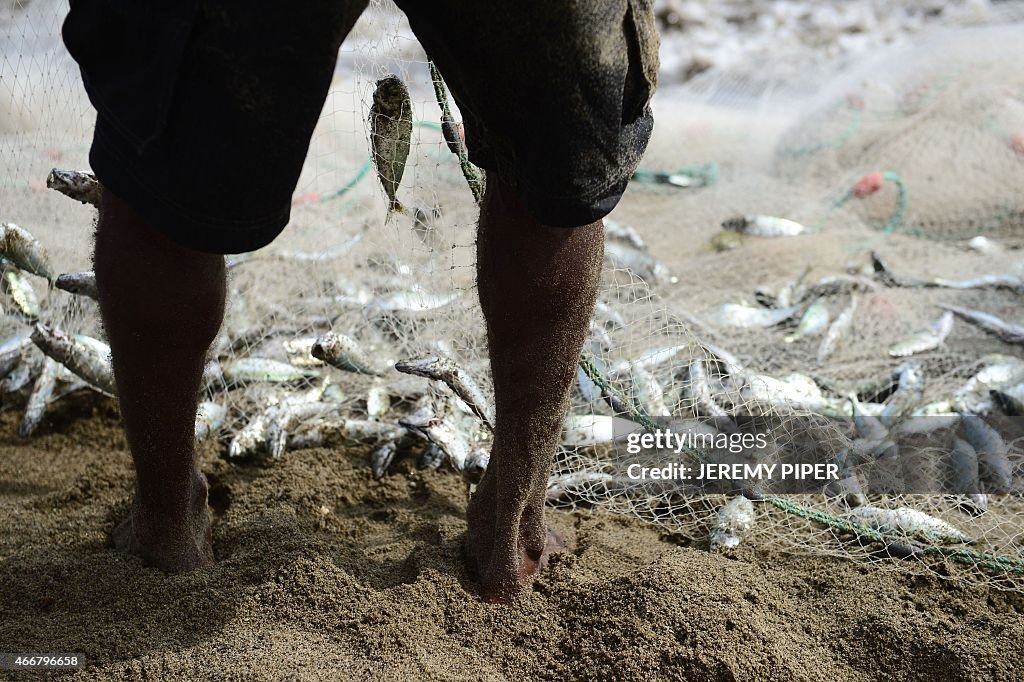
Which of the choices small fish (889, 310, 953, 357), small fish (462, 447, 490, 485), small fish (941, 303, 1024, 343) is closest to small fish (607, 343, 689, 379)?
small fish (462, 447, 490, 485)

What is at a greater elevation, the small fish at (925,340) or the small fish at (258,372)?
the small fish at (258,372)

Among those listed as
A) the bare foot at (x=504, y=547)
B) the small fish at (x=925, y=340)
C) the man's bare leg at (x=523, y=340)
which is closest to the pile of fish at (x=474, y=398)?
the small fish at (x=925, y=340)

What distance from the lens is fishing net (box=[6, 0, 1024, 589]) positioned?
94.5 inches

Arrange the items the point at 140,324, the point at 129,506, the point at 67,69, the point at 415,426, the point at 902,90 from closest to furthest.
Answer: the point at 140,324 → the point at 129,506 → the point at 415,426 → the point at 67,69 → the point at 902,90

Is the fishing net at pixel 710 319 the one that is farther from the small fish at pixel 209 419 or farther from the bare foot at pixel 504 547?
the bare foot at pixel 504 547

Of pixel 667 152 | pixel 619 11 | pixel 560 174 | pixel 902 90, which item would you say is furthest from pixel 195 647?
pixel 902 90

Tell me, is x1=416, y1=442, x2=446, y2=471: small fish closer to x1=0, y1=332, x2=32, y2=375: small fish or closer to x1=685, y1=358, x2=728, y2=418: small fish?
x1=685, y1=358, x2=728, y2=418: small fish

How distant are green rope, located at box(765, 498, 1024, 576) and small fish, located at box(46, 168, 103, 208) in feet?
5.86

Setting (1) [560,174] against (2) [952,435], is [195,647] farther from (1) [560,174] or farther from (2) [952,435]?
(2) [952,435]

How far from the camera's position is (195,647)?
5.26ft

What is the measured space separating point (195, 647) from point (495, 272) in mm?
837

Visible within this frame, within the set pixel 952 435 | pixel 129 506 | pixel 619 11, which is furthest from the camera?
pixel 952 435

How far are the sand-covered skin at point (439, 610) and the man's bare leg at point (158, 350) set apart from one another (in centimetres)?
10

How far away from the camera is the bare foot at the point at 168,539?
1.79m
